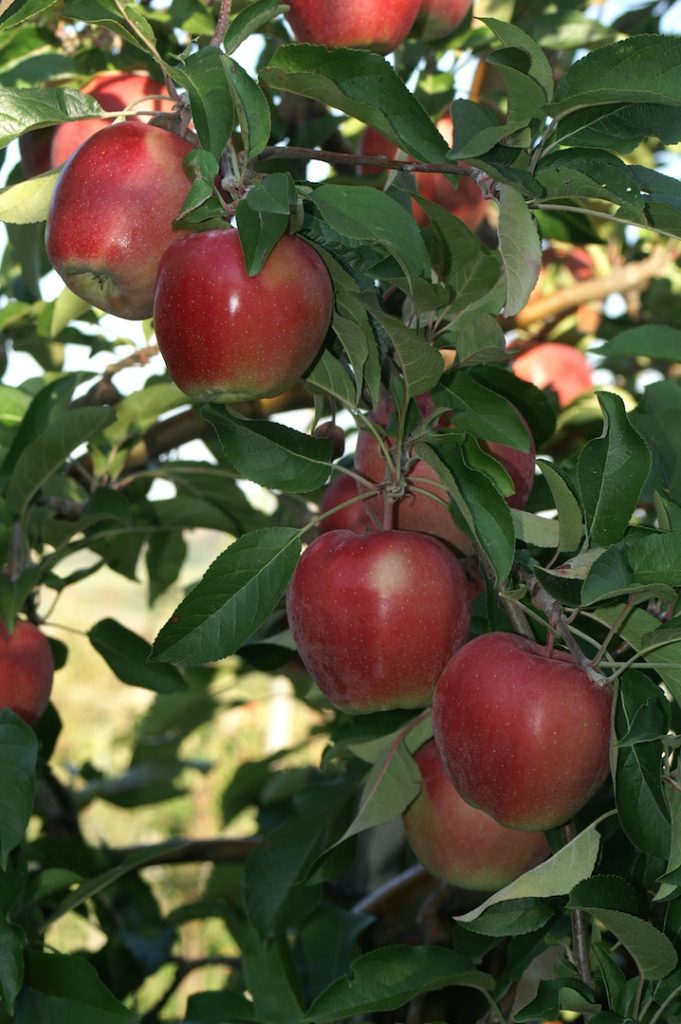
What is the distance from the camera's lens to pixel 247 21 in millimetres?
730

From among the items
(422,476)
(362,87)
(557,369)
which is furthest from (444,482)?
(557,369)

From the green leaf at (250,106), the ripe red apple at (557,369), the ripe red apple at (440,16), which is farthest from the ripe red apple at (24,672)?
the ripe red apple at (557,369)

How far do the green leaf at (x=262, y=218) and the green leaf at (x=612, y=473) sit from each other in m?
0.25

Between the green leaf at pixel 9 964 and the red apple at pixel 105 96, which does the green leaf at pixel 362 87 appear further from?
the green leaf at pixel 9 964

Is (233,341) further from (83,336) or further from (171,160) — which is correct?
(83,336)

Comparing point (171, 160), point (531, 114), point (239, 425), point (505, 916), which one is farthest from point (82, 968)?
point (531, 114)

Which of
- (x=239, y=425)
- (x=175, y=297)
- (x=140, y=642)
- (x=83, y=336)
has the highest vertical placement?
(x=175, y=297)

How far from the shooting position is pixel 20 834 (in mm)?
820

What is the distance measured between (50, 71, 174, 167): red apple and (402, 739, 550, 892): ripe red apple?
675 mm

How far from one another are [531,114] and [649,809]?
1.50 ft

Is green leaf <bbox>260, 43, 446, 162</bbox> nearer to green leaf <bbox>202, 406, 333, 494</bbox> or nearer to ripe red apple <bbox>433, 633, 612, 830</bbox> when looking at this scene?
green leaf <bbox>202, 406, 333, 494</bbox>

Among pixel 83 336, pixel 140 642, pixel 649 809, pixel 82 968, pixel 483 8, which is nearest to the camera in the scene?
pixel 649 809

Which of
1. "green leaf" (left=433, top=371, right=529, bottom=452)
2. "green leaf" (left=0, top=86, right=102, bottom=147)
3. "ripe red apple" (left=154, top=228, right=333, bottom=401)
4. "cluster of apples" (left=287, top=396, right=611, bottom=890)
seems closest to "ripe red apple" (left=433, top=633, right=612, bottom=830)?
"cluster of apples" (left=287, top=396, right=611, bottom=890)

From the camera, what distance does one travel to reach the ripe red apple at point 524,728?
76 cm
